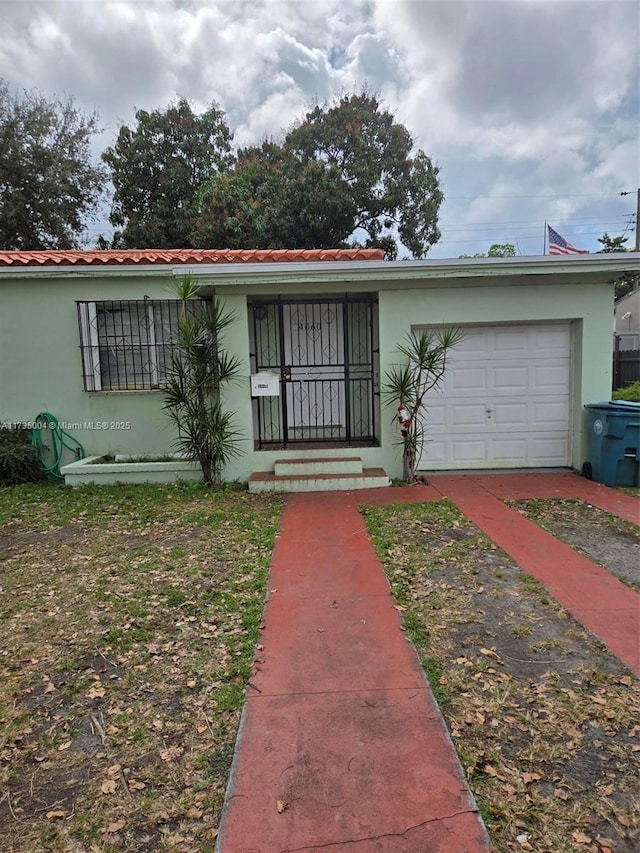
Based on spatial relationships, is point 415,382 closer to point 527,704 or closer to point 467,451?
point 467,451

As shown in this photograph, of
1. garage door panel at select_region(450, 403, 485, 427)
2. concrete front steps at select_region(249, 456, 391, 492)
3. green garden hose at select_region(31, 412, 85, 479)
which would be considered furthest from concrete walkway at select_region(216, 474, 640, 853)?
green garden hose at select_region(31, 412, 85, 479)

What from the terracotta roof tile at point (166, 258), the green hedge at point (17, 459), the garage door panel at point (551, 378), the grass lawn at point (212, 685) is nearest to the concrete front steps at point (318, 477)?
the grass lawn at point (212, 685)

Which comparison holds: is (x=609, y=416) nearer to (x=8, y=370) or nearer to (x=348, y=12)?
(x=348, y=12)

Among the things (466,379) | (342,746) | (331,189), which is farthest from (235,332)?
(331,189)

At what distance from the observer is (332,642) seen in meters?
3.00

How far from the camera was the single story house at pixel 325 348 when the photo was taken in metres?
6.64

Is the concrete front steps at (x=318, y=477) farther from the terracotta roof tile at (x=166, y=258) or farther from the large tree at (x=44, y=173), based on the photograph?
the large tree at (x=44, y=173)

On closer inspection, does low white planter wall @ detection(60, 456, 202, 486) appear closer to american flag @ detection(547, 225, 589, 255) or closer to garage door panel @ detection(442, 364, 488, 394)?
garage door panel @ detection(442, 364, 488, 394)

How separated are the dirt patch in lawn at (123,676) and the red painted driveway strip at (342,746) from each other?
5.3 inches

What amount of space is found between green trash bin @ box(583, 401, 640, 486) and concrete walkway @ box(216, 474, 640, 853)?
8.03 feet

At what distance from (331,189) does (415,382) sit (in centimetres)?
1145

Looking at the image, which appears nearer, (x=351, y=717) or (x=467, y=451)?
(x=351, y=717)

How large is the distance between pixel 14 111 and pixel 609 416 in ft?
59.5

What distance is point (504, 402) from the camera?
714 centimetres
